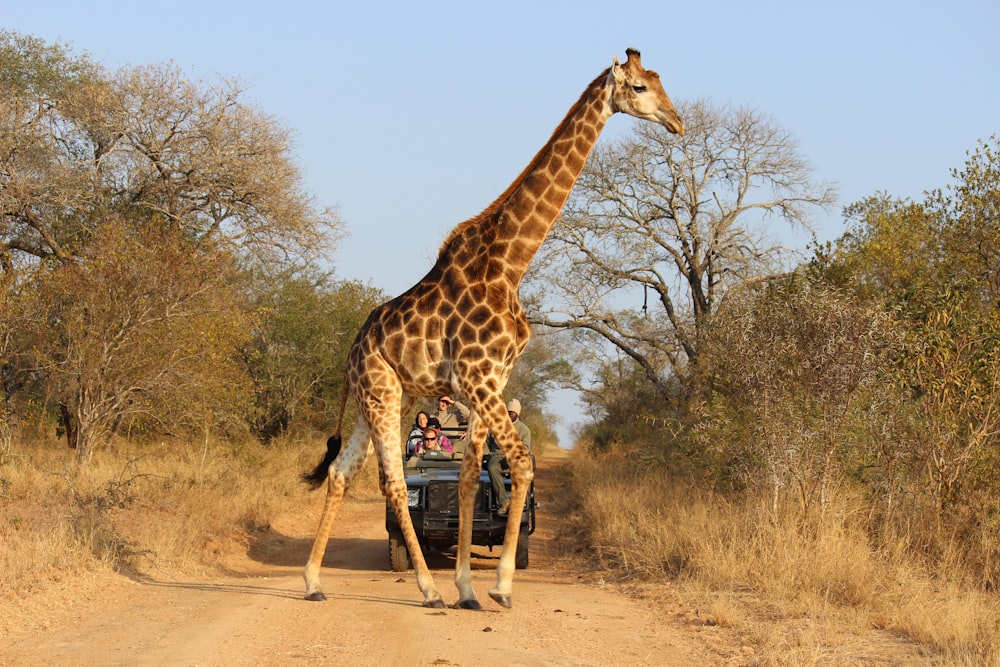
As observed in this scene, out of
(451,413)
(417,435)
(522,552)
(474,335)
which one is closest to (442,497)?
(522,552)

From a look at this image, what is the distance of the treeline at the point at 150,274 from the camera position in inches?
605

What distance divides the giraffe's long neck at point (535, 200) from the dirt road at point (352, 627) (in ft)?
8.94

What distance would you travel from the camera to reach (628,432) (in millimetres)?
26391

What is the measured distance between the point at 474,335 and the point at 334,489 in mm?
1858

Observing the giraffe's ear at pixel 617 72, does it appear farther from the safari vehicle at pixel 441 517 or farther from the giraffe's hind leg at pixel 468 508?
the safari vehicle at pixel 441 517

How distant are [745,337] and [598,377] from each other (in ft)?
75.8

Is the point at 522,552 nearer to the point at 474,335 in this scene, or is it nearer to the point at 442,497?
the point at 442,497

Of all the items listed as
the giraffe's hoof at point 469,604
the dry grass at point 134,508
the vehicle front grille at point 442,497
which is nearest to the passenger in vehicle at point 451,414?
the vehicle front grille at point 442,497

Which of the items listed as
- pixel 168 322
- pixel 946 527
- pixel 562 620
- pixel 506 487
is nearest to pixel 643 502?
pixel 506 487

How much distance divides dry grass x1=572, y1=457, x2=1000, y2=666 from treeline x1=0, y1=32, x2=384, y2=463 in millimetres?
7606

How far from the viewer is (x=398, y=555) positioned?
10.7 metres

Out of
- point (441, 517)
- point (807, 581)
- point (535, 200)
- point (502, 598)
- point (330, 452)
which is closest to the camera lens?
point (502, 598)

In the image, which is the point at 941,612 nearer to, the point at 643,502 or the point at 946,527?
the point at 946,527

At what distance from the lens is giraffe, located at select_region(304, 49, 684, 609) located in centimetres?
809
